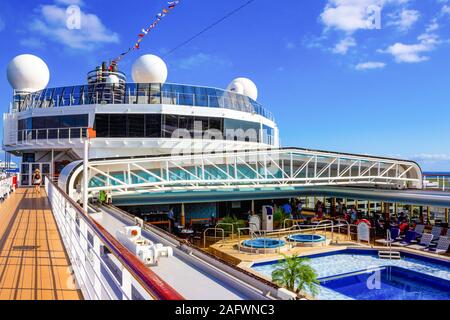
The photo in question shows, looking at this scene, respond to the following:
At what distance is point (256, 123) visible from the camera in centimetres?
2377

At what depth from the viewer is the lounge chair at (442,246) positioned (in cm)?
1359

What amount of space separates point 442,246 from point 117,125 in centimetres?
1676

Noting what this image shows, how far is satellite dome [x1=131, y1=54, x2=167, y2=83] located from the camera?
74.7 feet

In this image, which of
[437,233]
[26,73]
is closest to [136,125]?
[26,73]

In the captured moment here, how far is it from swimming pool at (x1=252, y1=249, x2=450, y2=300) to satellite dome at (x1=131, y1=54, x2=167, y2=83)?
50.8ft

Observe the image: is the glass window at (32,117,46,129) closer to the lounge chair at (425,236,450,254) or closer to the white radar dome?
the white radar dome

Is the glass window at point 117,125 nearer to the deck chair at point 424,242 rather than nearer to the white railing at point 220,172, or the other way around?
the white railing at point 220,172

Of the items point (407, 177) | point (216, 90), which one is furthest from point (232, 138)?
point (407, 177)

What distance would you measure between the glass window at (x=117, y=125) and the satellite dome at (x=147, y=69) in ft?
16.2

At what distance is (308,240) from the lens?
14.6m

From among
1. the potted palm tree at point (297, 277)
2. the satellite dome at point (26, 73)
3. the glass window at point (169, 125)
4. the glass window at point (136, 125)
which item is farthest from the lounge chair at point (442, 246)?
the satellite dome at point (26, 73)

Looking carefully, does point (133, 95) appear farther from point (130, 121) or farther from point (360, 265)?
point (360, 265)

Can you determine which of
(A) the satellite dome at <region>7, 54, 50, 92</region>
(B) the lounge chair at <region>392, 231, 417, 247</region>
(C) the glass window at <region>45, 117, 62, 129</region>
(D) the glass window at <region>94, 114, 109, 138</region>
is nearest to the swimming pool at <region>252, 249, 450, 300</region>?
(B) the lounge chair at <region>392, 231, 417, 247</region>
